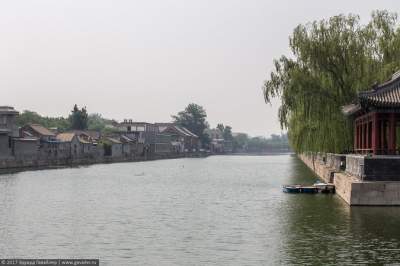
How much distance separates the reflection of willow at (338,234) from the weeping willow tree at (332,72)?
12569mm

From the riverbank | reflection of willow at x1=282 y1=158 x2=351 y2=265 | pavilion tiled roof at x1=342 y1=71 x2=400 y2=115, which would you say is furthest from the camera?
the riverbank

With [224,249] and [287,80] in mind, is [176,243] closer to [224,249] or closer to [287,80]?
[224,249]

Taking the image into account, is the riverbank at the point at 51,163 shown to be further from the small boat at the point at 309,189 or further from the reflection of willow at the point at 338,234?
the reflection of willow at the point at 338,234

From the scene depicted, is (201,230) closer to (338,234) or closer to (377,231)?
(338,234)

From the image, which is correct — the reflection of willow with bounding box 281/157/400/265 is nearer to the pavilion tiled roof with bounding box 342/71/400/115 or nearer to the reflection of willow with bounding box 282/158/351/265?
the reflection of willow with bounding box 282/158/351/265

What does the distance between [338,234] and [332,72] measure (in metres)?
25.7

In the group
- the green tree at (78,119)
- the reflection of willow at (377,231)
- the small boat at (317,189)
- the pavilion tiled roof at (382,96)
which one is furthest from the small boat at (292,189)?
the green tree at (78,119)

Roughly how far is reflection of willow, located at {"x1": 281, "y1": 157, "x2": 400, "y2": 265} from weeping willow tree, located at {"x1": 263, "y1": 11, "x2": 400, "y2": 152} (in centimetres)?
1257

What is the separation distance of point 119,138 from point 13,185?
105421mm

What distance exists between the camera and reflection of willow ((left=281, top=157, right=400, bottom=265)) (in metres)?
22.1

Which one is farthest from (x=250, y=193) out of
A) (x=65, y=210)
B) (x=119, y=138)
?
(x=119, y=138)

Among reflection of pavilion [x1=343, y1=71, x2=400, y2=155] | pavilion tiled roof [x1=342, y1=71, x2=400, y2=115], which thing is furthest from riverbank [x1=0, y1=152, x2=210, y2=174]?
pavilion tiled roof [x1=342, y1=71, x2=400, y2=115]

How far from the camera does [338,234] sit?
2659 cm

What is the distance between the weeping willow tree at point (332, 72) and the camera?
4928cm
